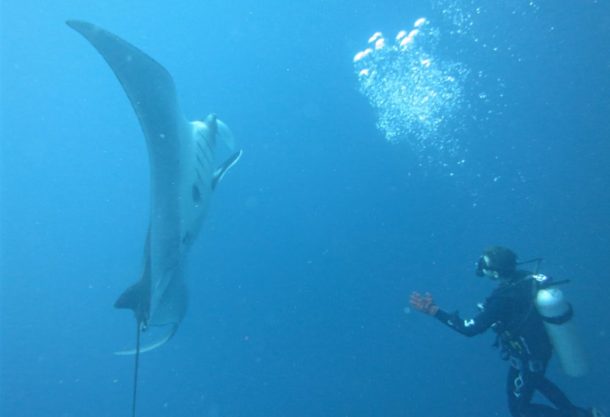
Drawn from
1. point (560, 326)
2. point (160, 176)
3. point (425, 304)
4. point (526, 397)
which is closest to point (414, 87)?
point (560, 326)

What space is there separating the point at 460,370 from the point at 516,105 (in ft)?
36.6

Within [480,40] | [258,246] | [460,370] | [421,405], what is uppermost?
[480,40]

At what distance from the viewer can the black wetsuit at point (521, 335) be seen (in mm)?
4324

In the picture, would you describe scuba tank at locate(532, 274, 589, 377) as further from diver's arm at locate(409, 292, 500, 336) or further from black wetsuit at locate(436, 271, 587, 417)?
diver's arm at locate(409, 292, 500, 336)

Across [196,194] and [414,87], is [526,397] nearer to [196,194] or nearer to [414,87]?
[196,194]

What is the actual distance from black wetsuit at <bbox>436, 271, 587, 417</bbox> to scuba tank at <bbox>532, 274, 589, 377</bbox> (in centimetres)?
7

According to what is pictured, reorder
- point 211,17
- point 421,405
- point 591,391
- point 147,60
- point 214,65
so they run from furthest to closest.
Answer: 1. point 211,17
2. point 214,65
3. point 421,405
4. point 591,391
5. point 147,60

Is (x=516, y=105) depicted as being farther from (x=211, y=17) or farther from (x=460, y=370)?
(x=211, y=17)

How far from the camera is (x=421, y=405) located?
1259cm

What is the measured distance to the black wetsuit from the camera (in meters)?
4.32

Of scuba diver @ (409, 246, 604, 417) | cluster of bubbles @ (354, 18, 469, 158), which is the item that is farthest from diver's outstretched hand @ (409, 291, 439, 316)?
cluster of bubbles @ (354, 18, 469, 158)

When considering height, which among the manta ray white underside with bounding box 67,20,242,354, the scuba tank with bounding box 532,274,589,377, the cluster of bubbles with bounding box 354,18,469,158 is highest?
the cluster of bubbles with bounding box 354,18,469,158

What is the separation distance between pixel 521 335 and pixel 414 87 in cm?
1312

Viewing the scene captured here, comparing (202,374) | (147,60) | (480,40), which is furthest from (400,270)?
(147,60)
